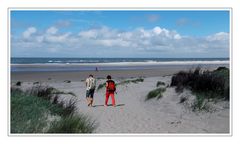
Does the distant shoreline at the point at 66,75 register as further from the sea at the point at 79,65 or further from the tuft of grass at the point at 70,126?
the tuft of grass at the point at 70,126

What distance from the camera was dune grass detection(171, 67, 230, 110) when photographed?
402 inches

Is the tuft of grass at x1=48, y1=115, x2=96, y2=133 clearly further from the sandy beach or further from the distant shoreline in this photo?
the distant shoreline

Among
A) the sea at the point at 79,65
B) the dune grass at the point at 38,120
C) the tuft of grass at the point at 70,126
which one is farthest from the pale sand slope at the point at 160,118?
the sea at the point at 79,65

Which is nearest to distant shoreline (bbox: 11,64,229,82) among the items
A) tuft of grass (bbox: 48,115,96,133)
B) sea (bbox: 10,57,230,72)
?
sea (bbox: 10,57,230,72)

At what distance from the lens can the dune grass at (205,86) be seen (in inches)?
402

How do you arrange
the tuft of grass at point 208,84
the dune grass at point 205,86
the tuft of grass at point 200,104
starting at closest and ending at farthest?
the tuft of grass at point 200,104, the dune grass at point 205,86, the tuft of grass at point 208,84

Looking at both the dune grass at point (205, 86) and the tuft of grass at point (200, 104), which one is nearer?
the tuft of grass at point (200, 104)

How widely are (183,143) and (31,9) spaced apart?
4291 mm

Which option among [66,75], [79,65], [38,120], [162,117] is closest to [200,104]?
[162,117]

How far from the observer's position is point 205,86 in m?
11.2

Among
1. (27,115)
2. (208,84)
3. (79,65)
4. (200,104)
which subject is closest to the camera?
(27,115)

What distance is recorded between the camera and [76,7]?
7.30 metres

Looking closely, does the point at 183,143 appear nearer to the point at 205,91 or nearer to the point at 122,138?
the point at 122,138

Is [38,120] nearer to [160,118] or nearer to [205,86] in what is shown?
[160,118]
